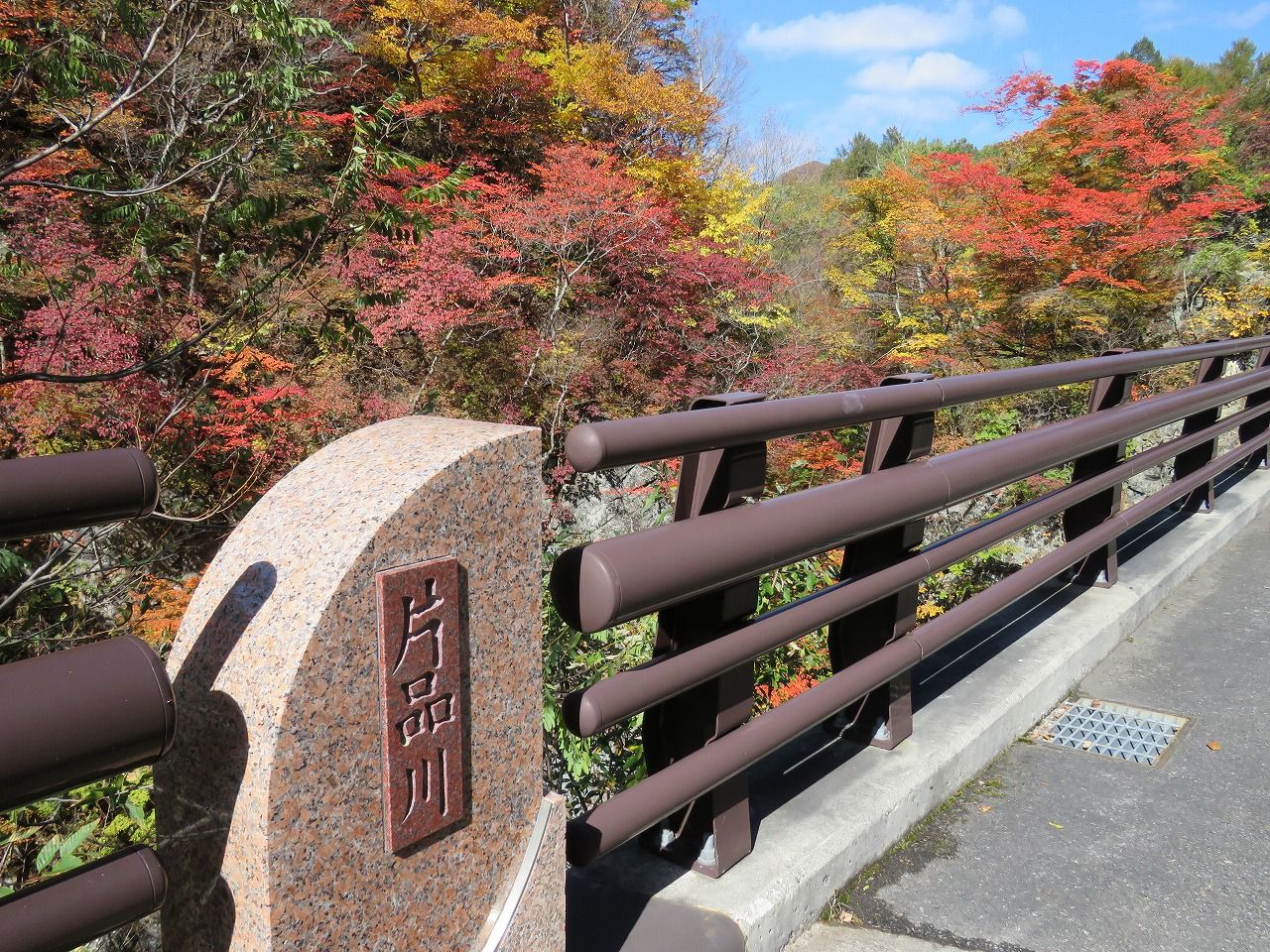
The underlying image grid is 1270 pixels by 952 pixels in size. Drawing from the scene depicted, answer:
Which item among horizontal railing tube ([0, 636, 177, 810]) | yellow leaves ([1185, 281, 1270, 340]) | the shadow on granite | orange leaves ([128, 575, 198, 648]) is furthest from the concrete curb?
yellow leaves ([1185, 281, 1270, 340])

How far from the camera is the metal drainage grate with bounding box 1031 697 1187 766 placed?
2633mm

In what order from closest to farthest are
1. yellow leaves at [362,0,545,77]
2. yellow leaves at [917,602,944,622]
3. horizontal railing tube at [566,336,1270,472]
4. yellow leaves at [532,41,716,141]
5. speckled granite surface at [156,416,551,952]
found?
1. speckled granite surface at [156,416,551,952]
2. horizontal railing tube at [566,336,1270,472]
3. yellow leaves at [917,602,944,622]
4. yellow leaves at [362,0,545,77]
5. yellow leaves at [532,41,716,141]

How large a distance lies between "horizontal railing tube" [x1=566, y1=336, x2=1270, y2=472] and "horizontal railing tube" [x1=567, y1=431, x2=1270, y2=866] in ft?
2.01

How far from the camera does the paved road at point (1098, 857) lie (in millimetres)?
1804

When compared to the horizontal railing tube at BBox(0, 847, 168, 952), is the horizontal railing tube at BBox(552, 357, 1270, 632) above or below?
above

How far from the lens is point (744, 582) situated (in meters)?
1.74

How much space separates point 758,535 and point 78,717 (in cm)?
112

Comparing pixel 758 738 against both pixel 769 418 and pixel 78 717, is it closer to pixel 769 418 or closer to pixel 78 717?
pixel 769 418

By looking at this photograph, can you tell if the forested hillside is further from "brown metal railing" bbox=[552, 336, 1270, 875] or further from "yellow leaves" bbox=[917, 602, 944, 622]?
"brown metal railing" bbox=[552, 336, 1270, 875]

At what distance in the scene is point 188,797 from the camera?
1.12 meters

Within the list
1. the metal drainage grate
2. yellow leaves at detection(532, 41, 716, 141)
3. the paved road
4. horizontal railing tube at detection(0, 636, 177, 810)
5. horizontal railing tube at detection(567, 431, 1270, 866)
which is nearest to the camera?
horizontal railing tube at detection(0, 636, 177, 810)

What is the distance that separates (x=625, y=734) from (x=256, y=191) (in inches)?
313

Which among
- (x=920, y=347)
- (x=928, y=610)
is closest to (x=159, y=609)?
(x=928, y=610)

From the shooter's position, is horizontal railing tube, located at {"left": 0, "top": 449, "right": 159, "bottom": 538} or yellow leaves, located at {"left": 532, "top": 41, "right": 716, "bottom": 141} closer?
horizontal railing tube, located at {"left": 0, "top": 449, "right": 159, "bottom": 538}
